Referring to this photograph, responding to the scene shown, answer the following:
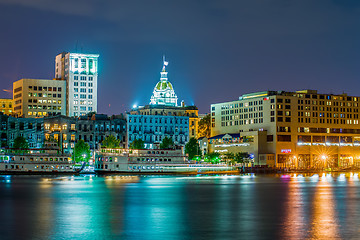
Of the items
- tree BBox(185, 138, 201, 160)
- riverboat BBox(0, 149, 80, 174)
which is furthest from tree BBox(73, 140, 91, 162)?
tree BBox(185, 138, 201, 160)

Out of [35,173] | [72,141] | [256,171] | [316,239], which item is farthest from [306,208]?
[72,141]

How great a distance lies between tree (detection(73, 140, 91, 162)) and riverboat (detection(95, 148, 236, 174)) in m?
28.0

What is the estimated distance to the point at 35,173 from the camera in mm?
140125

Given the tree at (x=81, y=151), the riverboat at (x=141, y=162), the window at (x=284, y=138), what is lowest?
the riverboat at (x=141, y=162)

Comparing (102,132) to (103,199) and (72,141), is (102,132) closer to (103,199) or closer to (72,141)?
(72,141)

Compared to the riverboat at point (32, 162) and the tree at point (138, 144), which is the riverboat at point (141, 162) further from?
the tree at point (138, 144)

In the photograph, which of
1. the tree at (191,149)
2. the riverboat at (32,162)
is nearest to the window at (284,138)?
the tree at (191,149)

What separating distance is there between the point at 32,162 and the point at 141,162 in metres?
26.3

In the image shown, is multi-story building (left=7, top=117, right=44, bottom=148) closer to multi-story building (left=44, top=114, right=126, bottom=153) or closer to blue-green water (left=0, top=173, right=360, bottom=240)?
multi-story building (left=44, top=114, right=126, bottom=153)

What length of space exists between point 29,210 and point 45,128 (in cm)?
13599

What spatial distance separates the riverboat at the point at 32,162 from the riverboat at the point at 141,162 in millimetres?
9525

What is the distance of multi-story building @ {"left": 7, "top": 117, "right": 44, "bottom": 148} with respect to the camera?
19225 cm

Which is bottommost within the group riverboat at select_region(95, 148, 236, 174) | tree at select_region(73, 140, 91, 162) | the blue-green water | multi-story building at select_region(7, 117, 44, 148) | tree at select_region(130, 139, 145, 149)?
the blue-green water

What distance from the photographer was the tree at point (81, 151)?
573ft
